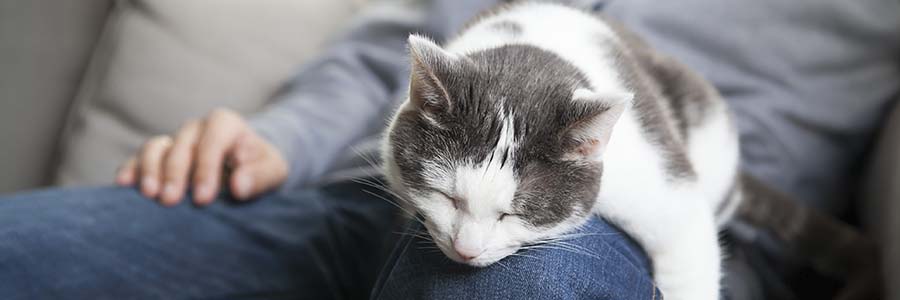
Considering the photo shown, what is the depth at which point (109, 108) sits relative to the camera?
1.35m

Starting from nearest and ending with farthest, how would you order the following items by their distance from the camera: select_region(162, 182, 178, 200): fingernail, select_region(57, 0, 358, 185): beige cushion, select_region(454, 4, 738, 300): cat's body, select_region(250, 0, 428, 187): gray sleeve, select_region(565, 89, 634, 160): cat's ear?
1. select_region(565, 89, 634, 160): cat's ear
2. select_region(454, 4, 738, 300): cat's body
3. select_region(162, 182, 178, 200): fingernail
4. select_region(250, 0, 428, 187): gray sleeve
5. select_region(57, 0, 358, 185): beige cushion

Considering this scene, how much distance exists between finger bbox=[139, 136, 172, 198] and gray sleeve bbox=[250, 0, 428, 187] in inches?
6.6

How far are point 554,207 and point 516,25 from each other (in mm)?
307

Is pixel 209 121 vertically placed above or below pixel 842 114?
above

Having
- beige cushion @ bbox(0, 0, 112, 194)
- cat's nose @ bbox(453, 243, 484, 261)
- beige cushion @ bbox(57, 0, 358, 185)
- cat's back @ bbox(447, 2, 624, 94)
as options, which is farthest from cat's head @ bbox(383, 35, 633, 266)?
beige cushion @ bbox(0, 0, 112, 194)

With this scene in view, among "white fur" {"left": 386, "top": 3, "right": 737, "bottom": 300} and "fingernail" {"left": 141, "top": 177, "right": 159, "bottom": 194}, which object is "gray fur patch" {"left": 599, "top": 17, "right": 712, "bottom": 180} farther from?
"fingernail" {"left": 141, "top": 177, "right": 159, "bottom": 194}

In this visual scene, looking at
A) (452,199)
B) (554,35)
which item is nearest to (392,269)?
(452,199)

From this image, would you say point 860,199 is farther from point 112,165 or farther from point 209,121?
point 112,165

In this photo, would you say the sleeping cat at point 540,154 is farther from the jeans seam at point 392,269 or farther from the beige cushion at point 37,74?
the beige cushion at point 37,74

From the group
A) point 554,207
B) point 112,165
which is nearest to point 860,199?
point 554,207

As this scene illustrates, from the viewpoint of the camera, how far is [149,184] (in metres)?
1.03

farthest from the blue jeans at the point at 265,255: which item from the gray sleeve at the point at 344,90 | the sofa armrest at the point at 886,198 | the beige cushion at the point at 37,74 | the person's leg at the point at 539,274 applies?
the beige cushion at the point at 37,74

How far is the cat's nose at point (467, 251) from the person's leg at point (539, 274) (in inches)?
1.5

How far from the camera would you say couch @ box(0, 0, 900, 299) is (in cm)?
134
